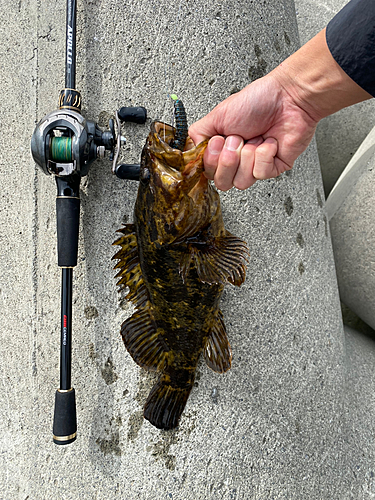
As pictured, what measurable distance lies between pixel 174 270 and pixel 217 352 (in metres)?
0.41

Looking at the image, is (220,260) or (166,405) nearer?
(220,260)

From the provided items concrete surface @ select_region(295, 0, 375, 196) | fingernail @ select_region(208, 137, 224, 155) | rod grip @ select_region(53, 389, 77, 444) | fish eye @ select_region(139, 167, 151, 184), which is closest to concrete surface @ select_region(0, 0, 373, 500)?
rod grip @ select_region(53, 389, 77, 444)

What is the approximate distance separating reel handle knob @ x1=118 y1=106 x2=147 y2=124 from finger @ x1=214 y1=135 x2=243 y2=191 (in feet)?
1.47

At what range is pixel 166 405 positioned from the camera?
1476 millimetres

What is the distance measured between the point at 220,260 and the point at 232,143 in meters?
0.40

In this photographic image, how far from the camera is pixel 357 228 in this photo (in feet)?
6.89

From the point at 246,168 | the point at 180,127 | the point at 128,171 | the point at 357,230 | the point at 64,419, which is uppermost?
the point at 180,127

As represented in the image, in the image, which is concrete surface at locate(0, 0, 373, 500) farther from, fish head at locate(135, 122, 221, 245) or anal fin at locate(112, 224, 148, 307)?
fish head at locate(135, 122, 221, 245)

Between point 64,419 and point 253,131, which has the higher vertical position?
point 253,131

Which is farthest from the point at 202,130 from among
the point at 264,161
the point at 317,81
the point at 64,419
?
the point at 64,419

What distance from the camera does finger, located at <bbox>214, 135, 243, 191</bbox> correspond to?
3.96 ft

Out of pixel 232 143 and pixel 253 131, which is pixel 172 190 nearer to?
pixel 232 143

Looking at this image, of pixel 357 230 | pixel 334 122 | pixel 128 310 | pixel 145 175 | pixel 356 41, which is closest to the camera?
pixel 356 41

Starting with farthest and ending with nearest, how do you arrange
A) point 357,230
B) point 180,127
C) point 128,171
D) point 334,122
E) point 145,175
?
point 334,122
point 357,230
point 128,171
point 145,175
point 180,127
